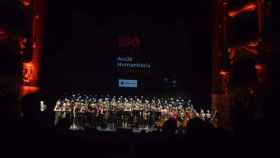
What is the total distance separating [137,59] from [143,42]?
20.8 inches

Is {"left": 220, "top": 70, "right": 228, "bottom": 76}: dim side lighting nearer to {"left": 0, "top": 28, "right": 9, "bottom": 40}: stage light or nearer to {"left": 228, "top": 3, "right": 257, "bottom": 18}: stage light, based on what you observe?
{"left": 228, "top": 3, "right": 257, "bottom": 18}: stage light

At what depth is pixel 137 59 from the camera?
12.9m

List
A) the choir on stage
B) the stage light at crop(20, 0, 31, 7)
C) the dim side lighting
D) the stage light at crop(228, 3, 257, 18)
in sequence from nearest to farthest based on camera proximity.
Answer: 1. the stage light at crop(228, 3, 257, 18)
2. the choir on stage
3. the stage light at crop(20, 0, 31, 7)
4. the dim side lighting

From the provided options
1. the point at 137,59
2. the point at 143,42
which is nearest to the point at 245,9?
the point at 143,42

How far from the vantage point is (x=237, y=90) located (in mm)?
9891

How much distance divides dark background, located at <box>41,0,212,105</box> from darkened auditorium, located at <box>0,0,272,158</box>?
28 mm

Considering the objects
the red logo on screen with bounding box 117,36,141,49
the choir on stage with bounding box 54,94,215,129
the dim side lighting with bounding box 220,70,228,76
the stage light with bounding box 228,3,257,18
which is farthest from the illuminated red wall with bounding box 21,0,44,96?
the stage light with bounding box 228,3,257,18

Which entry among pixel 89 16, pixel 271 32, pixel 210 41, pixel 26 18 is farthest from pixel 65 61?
pixel 271 32

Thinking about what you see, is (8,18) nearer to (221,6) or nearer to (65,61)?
(65,61)

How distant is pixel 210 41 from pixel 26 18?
207 inches

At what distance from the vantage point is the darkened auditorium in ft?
31.1

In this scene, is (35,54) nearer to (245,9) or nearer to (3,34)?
(3,34)

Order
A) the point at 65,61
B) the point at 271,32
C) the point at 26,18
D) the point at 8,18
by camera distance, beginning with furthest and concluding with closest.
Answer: the point at 65,61 → the point at 26,18 → the point at 8,18 → the point at 271,32

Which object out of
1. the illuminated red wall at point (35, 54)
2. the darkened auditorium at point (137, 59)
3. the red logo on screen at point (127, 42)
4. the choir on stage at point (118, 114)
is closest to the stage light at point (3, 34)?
the darkened auditorium at point (137, 59)
